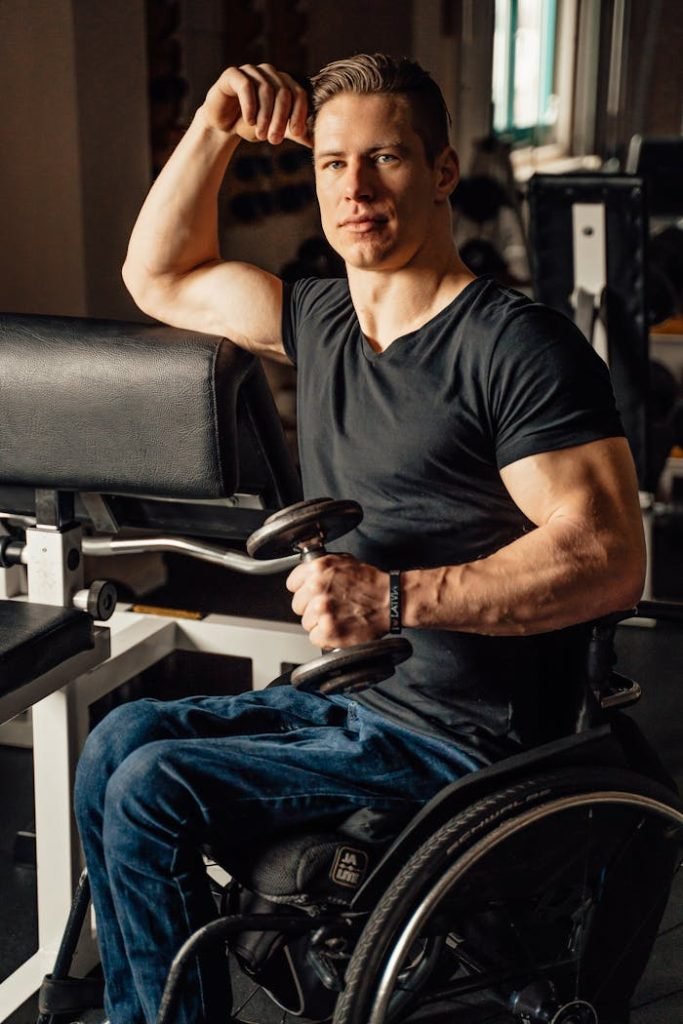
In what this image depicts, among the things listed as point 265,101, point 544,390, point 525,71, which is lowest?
point 544,390

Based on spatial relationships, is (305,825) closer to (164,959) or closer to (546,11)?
(164,959)

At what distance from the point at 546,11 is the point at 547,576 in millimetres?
6217

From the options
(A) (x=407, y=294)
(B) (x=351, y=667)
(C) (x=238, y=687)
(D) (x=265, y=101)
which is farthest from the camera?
(C) (x=238, y=687)

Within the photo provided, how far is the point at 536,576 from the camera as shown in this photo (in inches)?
49.3

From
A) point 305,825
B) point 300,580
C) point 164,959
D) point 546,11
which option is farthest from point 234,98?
point 546,11

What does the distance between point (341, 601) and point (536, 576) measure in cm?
21

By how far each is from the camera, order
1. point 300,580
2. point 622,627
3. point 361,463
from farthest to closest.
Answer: point 622,627
point 361,463
point 300,580

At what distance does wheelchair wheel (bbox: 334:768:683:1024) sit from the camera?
45.8 inches

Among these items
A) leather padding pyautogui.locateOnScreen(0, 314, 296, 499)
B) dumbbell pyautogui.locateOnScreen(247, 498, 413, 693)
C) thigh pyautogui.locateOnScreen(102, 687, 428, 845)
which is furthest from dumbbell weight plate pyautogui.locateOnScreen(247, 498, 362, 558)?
leather padding pyautogui.locateOnScreen(0, 314, 296, 499)

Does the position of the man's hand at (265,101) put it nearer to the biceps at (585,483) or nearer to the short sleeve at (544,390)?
the short sleeve at (544,390)

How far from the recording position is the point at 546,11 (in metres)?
6.70

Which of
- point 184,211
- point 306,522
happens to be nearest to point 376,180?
point 184,211

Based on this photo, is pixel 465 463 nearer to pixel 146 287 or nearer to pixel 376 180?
pixel 376 180

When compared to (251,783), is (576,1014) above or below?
below
